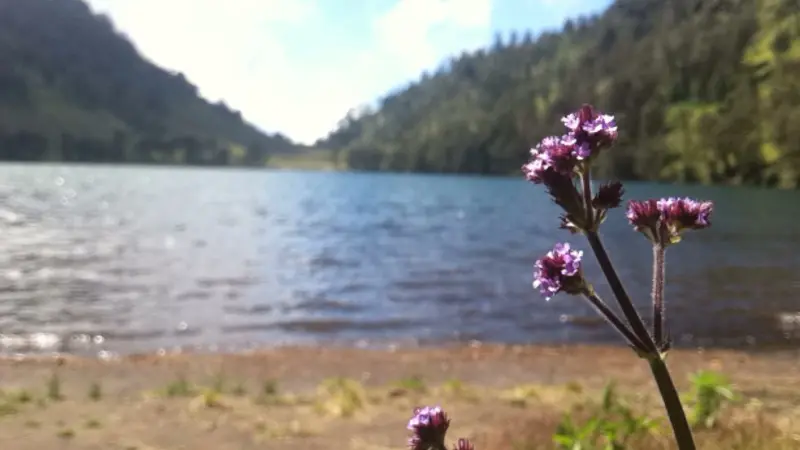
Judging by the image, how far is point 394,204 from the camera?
399 feet

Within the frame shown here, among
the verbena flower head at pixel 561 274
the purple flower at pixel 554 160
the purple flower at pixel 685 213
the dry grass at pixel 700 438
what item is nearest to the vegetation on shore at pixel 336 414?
the dry grass at pixel 700 438

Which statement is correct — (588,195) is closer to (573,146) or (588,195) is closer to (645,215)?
(573,146)

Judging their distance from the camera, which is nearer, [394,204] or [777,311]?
[777,311]

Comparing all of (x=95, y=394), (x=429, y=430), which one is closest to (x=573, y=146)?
(x=429, y=430)

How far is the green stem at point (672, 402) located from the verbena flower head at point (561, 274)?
407 mm

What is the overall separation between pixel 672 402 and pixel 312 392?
12.8 meters

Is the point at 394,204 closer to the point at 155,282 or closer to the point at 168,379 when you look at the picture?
the point at 155,282

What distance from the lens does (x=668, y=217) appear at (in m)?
2.90

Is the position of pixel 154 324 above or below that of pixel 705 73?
below

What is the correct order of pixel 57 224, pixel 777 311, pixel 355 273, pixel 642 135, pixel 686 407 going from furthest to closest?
pixel 642 135 < pixel 57 224 < pixel 355 273 < pixel 777 311 < pixel 686 407

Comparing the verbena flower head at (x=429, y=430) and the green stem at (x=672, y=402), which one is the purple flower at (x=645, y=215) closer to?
the green stem at (x=672, y=402)

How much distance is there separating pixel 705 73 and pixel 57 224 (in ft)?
544

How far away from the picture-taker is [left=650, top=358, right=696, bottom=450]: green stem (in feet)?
9.08

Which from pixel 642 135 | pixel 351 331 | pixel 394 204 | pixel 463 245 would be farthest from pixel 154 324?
pixel 642 135
